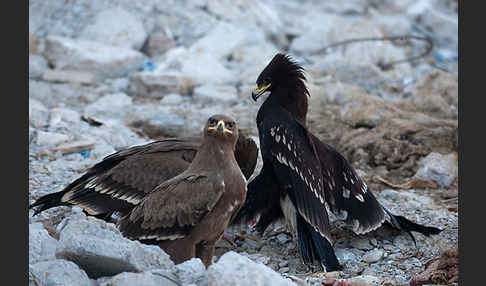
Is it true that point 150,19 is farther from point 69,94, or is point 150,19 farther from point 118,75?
point 69,94

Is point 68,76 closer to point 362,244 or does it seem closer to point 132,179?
point 132,179

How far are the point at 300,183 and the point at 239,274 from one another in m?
1.75

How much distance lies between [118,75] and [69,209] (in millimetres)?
4842

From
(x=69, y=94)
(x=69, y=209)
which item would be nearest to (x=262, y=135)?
(x=69, y=209)

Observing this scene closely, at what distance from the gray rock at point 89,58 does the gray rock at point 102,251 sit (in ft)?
21.2

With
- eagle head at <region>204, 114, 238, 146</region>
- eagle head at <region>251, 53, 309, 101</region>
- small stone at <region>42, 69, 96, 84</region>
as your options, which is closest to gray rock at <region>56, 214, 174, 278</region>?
eagle head at <region>204, 114, 238, 146</region>

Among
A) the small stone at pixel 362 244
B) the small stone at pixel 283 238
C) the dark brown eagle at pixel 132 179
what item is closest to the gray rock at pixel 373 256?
the small stone at pixel 362 244

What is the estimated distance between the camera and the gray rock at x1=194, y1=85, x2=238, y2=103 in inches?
342

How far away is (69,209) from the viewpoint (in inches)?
207

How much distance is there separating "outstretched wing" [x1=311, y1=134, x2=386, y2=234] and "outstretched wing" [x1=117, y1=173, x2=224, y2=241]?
144cm

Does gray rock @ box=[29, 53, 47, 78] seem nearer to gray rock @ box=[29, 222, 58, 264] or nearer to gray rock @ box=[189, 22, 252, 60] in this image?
gray rock @ box=[189, 22, 252, 60]

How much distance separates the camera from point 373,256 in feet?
15.6

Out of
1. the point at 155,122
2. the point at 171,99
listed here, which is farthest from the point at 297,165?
the point at 171,99

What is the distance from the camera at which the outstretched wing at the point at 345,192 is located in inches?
196
